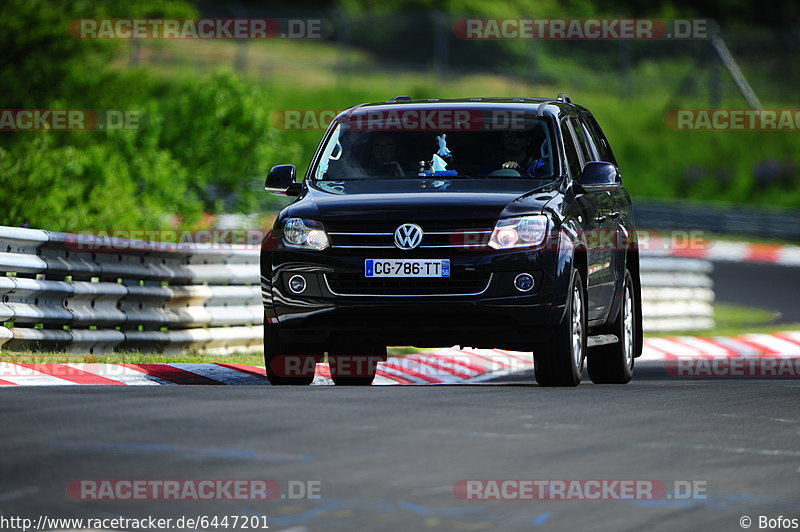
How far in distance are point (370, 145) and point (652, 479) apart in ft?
18.3

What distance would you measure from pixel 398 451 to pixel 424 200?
3761 mm

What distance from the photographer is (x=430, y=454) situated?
311 inches

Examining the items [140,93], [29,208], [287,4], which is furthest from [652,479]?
[287,4]

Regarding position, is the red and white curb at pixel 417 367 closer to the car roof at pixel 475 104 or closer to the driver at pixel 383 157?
the driver at pixel 383 157

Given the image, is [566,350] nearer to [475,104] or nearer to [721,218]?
[475,104]

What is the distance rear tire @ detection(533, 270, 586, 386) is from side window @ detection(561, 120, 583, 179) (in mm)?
978

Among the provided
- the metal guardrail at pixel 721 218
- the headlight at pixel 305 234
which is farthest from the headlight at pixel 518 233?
the metal guardrail at pixel 721 218

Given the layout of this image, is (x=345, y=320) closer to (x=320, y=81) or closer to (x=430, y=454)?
(x=430, y=454)

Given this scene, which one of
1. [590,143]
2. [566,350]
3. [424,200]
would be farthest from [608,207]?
[424,200]

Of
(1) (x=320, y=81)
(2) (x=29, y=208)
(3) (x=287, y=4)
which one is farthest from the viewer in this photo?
(3) (x=287, y=4)

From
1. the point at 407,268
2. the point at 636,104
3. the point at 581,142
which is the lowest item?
the point at 407,268

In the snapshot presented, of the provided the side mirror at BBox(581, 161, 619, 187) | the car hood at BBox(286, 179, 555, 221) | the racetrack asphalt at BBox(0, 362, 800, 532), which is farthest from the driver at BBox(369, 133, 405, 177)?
the racetrack asphalt at BBox(0, 362, 800, 532)

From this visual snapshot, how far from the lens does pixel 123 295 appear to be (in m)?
14.4

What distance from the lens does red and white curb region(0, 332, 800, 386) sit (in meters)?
11.9
